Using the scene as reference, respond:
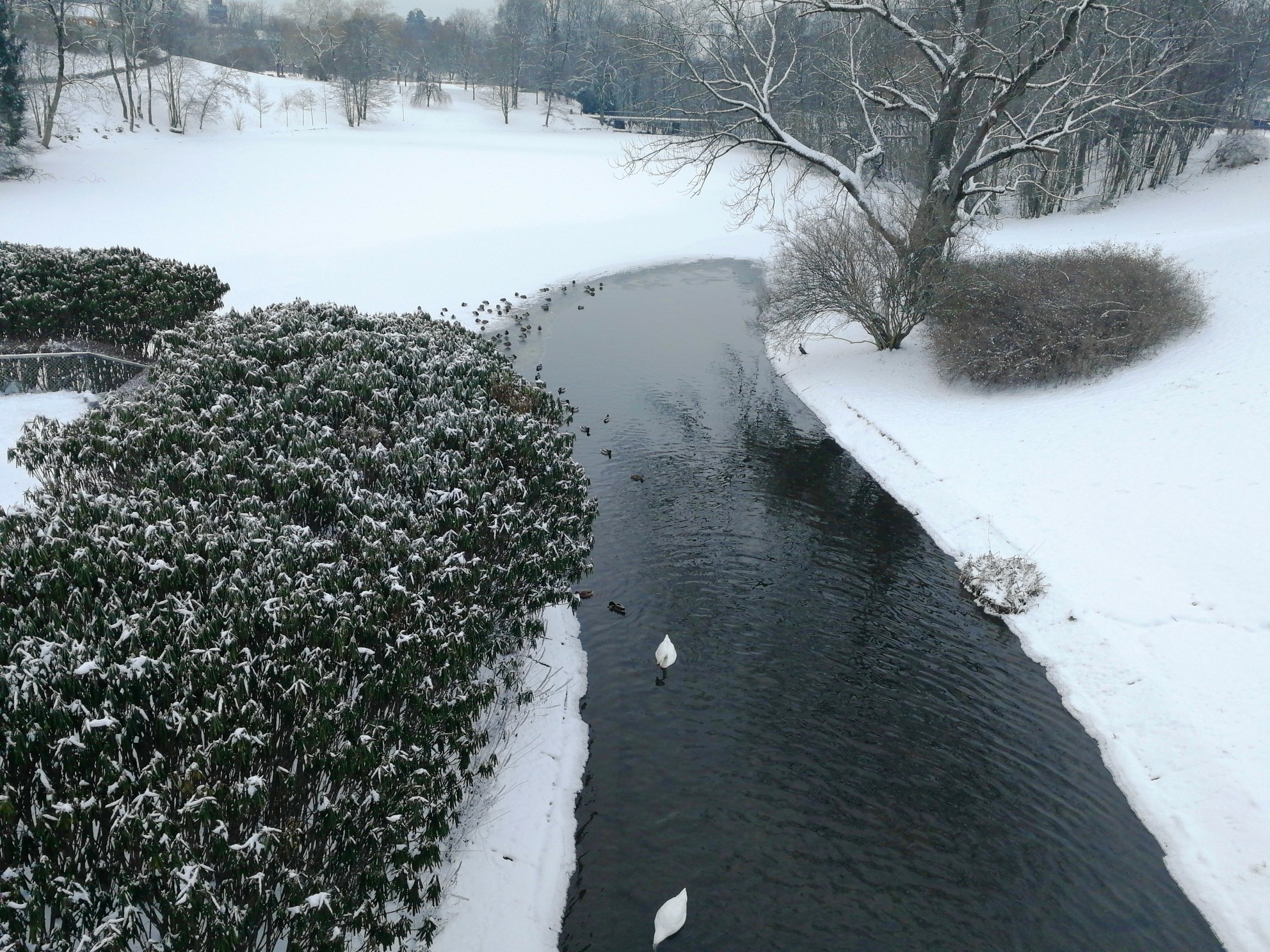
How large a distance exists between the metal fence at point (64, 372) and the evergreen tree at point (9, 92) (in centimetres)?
3345

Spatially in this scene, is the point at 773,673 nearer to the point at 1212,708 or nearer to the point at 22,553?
the point at 1212,708

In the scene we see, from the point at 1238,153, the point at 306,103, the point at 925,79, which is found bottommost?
the point at 925,79

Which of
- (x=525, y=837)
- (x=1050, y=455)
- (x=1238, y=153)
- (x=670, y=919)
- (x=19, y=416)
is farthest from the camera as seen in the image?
(x=1238, y=153)

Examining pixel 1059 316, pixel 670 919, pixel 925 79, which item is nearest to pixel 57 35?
pixel 925 79

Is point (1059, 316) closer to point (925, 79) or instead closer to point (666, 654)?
point (925, 79)

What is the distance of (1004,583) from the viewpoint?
530 inches

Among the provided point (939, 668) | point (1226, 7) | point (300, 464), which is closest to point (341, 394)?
point (300, 464)

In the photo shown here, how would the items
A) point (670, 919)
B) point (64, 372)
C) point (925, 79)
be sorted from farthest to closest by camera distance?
point (925, 79) < point (64, 372) < point (670, 919)

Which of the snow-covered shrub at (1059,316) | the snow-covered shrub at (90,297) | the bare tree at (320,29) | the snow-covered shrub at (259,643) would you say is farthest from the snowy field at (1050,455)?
the bare tree at (320,29)

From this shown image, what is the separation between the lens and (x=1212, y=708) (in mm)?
10336

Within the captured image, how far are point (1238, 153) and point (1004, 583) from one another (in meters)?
45.8

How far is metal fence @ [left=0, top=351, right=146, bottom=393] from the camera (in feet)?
49.1

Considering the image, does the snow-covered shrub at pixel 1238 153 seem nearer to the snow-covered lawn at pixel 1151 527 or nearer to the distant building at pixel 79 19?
the snow-covered lawn at pixel 1151 527

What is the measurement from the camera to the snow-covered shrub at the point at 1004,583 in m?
13.1
